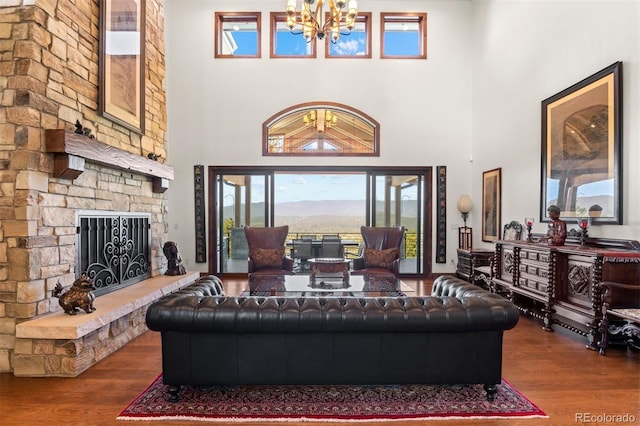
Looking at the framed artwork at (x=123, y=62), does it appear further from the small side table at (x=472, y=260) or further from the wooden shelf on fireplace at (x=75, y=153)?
the small side table at (x=472, y=260)

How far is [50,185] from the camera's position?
312 centimetres

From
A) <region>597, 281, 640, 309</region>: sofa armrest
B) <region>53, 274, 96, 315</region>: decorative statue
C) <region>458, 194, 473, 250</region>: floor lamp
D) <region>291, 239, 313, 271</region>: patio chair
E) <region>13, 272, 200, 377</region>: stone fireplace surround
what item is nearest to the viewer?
<region>13, 272, 200, 377</region>: stone fireplace surround

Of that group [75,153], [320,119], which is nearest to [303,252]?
[320,119]

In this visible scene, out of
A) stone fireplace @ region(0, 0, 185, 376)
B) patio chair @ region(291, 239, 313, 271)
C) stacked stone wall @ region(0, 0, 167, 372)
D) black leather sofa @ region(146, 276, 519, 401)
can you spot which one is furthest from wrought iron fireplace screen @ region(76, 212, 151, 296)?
patio chair @ region(291, 239, 313, 271)

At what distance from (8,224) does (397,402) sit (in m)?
3.34

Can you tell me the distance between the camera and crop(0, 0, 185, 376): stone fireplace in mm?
2871

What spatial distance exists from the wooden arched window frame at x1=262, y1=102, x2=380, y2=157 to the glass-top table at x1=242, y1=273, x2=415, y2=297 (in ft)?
10.7

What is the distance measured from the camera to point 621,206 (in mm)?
3518

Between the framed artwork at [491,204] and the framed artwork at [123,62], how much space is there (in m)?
5.77

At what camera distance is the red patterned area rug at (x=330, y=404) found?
7.49 ft

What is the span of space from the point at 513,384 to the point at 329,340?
157 cm

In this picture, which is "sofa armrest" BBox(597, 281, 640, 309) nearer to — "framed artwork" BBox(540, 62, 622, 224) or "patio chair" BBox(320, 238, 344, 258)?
"framed artwork" BBox(540, 62, 622, 224)

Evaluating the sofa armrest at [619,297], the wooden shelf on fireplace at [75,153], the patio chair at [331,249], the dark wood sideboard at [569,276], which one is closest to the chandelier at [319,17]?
the wooden shelf on fireplace at [75,153]

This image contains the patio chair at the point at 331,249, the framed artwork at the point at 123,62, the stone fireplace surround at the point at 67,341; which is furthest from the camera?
the patio chair at the point at 331,249
